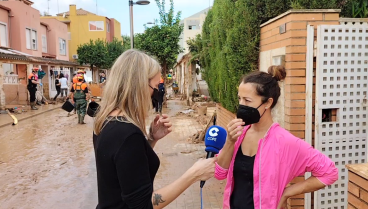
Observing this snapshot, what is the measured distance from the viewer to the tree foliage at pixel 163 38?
1739 cm

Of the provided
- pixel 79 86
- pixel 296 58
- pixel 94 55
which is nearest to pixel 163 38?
pixel 79 86

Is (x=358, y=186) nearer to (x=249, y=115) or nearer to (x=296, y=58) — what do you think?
(x=249, y=115)

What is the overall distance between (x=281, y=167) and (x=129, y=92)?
3.43 feet

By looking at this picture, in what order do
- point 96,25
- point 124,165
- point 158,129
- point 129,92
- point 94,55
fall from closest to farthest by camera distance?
point 124,165, point 129,92, point 158,129, point 94,55, point 96,25

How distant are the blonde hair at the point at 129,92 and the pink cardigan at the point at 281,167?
2.67 feet

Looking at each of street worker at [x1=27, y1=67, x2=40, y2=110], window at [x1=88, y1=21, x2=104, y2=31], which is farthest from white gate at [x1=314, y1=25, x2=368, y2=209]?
window at [x1=88, y1=21, x2=104, y2=31]

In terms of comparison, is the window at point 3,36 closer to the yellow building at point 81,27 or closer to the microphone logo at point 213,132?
the yellow building at point 81,27

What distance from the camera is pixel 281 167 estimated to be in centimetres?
202

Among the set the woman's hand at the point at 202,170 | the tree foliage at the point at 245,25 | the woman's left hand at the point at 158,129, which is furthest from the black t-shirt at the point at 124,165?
the tree foliage at the point at 245,25

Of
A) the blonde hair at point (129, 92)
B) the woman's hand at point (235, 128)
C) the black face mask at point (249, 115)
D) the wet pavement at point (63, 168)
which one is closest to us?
the blonde hair at point (129, 92)

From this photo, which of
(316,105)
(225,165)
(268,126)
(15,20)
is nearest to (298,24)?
(316,105)

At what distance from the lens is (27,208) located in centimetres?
479

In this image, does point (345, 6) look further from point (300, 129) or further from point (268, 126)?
point (268, 126)

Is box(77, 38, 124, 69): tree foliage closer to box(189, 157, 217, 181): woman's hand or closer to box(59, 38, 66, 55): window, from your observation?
box(59, 38, 66, 55): window
